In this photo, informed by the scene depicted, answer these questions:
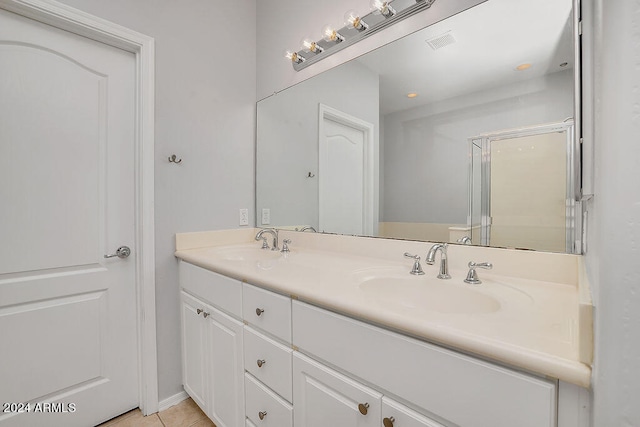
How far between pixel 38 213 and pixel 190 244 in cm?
66

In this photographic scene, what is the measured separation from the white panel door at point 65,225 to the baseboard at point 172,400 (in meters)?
0.15

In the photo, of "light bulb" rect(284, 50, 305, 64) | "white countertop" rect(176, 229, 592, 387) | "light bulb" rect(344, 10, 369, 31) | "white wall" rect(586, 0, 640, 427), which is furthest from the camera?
"light bulb" rect(284, 50, 305, 64)

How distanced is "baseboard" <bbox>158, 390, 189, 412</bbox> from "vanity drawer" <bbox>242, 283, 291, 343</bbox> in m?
0.91

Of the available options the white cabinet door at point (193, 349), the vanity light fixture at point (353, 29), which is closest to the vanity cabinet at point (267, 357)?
the white cabinet door at point (193, 349)

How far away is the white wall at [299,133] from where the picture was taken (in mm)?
1412

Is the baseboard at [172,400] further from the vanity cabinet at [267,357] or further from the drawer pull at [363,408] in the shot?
the drawer pull at [363,408]

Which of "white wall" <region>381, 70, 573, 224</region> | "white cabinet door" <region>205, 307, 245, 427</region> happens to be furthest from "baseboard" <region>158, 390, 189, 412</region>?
"white wall" <region>381, 70, 573, 224</region>

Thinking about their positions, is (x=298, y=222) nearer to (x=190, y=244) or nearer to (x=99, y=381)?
(x=190, y=244)

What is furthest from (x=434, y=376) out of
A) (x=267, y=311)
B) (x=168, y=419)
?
(x=168, y=419)

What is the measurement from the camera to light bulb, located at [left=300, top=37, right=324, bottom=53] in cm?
153

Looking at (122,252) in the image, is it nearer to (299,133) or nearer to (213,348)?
(213,348)

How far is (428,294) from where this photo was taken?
968mm

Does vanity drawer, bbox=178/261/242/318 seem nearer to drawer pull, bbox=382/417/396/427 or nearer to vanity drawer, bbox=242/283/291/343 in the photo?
vanity drawer, bbox=242/283/291/343

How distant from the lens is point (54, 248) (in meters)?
1.28
